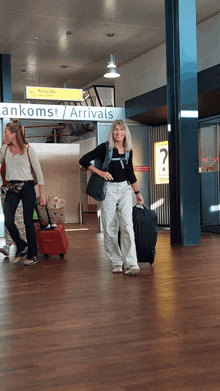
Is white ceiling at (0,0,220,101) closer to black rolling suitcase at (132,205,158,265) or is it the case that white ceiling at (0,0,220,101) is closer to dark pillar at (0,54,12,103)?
dark pillar at (0,54,12,103)

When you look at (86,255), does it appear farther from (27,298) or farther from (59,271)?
(27,298)

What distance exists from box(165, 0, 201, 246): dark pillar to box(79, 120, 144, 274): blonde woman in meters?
2.68

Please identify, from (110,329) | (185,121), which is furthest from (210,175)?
(110,329)

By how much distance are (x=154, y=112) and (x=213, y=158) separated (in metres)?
1.82

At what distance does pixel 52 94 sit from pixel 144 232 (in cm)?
730

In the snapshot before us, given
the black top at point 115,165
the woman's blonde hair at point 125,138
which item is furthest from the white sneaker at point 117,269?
the woman's blonde hair at point 125,138

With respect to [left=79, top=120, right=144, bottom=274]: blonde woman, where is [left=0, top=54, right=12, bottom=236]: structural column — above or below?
above

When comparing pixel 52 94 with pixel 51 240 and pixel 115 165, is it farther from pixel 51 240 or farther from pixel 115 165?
pixel 115 165

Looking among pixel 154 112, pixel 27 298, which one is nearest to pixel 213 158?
pixel 154 112

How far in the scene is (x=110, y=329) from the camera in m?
3.05

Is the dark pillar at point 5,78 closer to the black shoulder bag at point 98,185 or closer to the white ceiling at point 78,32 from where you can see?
the white ceiling at point 78,32

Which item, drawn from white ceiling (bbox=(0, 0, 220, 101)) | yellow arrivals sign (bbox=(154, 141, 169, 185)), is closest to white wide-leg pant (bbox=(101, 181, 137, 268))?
white ceiling (bbox=(0, 0, 220, 101))

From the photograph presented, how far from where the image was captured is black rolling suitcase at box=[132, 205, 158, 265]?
5.38 m

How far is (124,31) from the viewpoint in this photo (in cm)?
1116
